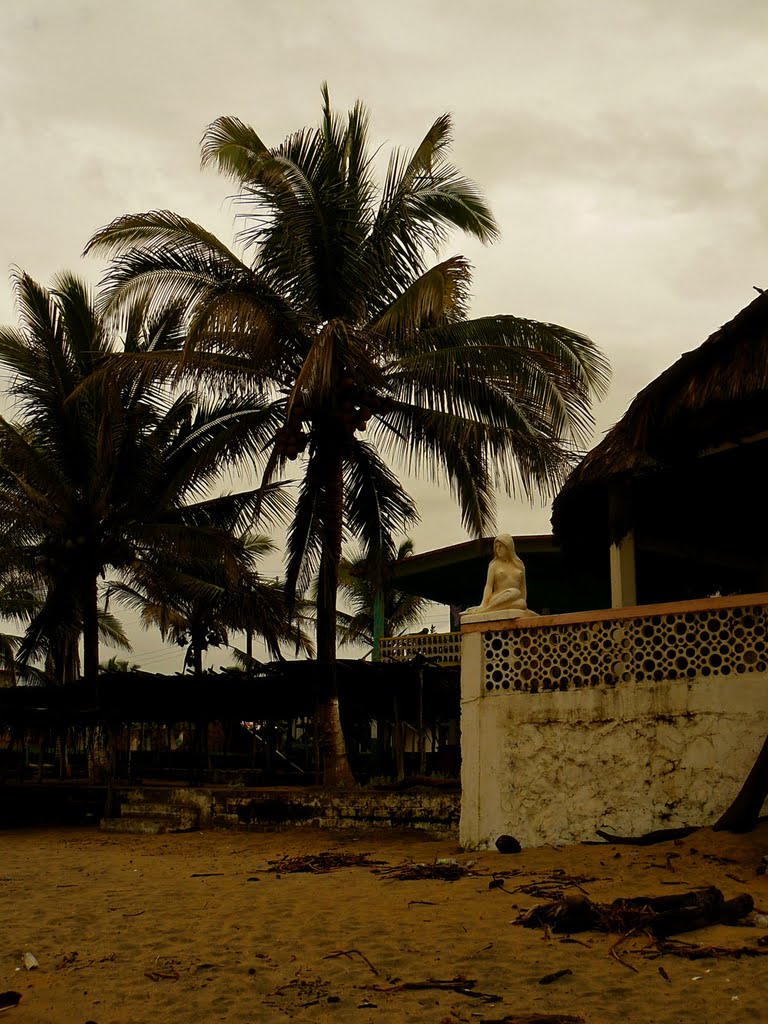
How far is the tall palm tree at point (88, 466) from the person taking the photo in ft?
55.9

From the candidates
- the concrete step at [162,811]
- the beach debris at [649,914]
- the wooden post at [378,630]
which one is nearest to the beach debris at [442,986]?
the beach debris at [649,914]

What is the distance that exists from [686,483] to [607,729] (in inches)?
110

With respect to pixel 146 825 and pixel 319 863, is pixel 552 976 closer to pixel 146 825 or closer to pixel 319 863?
pixel 319 863

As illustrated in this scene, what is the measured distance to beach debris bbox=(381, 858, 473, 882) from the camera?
809 cm

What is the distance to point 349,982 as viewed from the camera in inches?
209

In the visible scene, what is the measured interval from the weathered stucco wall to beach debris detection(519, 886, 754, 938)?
7.79 ft

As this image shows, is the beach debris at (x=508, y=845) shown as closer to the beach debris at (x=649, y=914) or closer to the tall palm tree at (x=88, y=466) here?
the beach debris at (x=649, y=914)

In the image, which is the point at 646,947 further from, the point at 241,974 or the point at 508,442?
the point at 508,442

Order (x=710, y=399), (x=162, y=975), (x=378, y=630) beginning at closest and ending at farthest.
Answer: (x=162, y=975) → (x=710, y=399) → (x=378, y=630)

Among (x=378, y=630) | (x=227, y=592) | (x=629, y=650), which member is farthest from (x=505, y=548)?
(x=378, y=630)

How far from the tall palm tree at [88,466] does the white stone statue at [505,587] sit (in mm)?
7277

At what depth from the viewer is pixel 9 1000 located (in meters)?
5.22

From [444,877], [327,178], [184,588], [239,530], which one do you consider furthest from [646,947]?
[184,588]

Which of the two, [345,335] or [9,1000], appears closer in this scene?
[9,1000]
